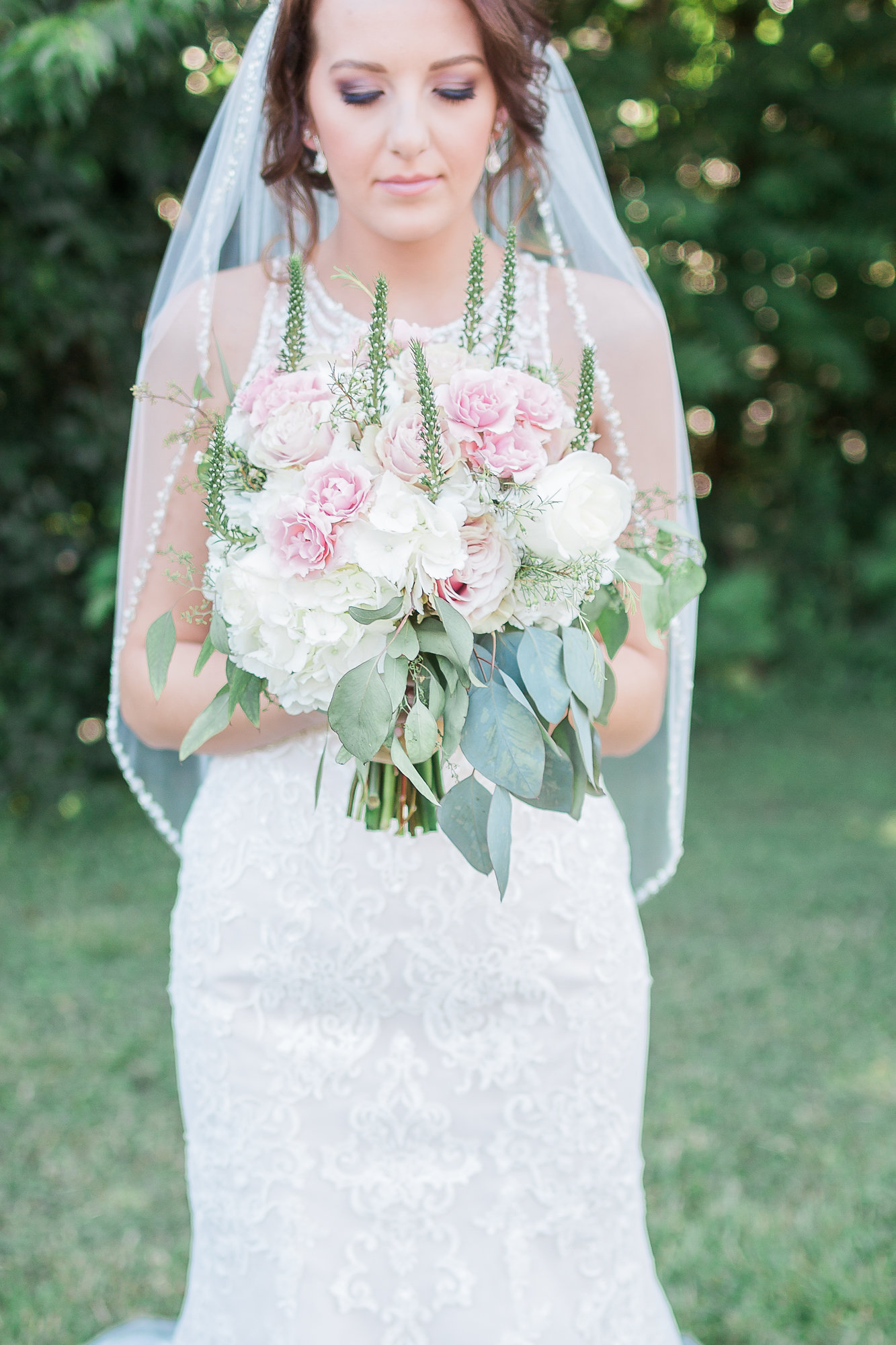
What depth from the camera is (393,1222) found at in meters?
1.86

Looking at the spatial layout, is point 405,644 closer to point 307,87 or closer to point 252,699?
point 252,699

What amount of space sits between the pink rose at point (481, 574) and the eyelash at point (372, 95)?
2.35 ft

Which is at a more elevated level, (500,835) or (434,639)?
(434,639)

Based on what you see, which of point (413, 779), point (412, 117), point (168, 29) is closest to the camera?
point (413, 779)

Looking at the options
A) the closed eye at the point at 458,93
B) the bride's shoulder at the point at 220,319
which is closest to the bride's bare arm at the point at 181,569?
the bride's shoulder at the point at 220,319

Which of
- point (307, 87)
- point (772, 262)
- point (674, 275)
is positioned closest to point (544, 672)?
point (307, 87)

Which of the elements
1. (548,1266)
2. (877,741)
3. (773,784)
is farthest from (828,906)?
(548,1266)

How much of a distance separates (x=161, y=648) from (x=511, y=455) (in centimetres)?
52

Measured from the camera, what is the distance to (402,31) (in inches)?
66.8

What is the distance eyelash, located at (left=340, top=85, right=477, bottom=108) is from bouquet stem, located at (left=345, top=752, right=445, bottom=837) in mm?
920

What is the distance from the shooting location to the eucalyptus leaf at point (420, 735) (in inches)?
53.8

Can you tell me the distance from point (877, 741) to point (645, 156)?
3395 mm

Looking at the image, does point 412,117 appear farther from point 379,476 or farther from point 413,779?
point 413,779

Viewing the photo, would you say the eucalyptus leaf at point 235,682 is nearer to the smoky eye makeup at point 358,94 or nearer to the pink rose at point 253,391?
the pink rose at point 253,391
